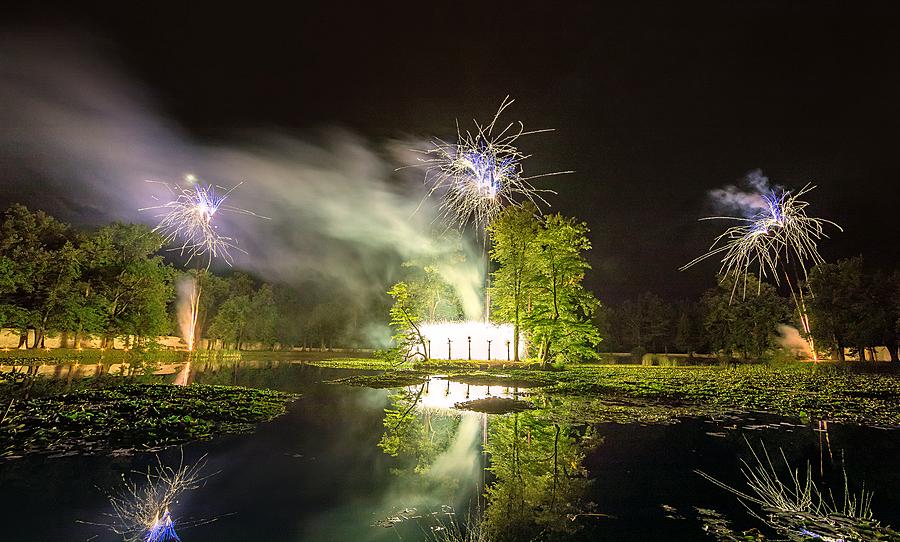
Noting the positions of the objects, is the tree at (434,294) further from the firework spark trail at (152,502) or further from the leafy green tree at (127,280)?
the firework spark trail at (152,502)

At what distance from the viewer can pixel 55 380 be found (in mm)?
21125

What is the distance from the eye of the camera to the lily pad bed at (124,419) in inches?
361

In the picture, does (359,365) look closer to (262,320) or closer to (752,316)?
(262,320)

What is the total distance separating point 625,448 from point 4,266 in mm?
46478

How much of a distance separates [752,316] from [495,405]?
5205cm

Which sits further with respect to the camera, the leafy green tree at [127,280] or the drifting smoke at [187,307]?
the drifting smoke at [187,307]

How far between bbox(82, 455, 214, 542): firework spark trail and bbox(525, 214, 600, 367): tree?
2775cm

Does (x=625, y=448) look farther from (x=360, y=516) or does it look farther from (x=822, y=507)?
(x=360, y=516)

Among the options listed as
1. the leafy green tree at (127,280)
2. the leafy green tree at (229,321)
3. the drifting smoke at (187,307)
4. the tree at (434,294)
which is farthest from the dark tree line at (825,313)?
the drifting smoke at (187,307)

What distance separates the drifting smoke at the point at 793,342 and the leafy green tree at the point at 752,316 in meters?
1.27

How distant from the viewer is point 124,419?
38.1 ft

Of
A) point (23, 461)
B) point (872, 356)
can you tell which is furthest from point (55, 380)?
point (872, 356)

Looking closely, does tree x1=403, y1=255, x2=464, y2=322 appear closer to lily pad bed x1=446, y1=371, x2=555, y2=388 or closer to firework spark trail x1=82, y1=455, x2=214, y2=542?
lily pad bed x1=446, y1=371, x2=555, y2=388

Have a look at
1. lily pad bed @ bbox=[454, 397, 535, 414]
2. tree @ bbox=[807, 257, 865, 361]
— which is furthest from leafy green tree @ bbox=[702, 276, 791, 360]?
lily pad bed @ bbox=[454, 397, 535, 414]
